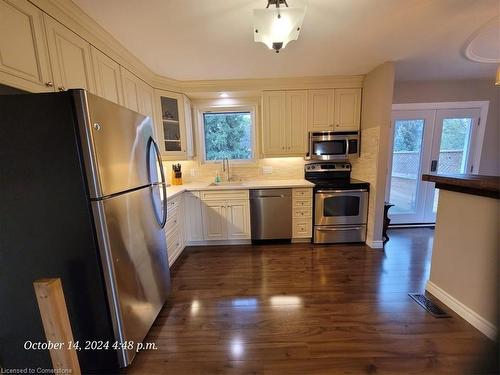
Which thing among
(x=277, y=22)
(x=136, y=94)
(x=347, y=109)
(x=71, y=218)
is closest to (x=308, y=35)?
(x=277, y=22)

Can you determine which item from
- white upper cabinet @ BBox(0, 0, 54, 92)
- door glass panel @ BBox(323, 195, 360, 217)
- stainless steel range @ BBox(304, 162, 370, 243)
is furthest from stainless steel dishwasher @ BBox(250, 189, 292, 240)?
white upper cabinet @ BBox(0, 0, 54, 92)

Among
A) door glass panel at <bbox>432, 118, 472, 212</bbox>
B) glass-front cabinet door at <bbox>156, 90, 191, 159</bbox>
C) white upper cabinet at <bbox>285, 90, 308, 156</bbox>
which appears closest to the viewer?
glass-front cabinet door at <bbox>156, 90, 191, 159</bbox>

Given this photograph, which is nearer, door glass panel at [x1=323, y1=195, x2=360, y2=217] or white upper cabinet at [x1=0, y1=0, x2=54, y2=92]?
white upper cabinet at [x1=0, y1=0, x2=54, y2=92]

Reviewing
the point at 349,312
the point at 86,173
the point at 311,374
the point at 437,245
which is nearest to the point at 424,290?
the point at 437,245

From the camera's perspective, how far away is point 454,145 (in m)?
3.40

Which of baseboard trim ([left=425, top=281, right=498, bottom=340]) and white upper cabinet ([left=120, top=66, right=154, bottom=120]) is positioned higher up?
white upper cabinet ([left=120, top=66, right=154, bottom=120])

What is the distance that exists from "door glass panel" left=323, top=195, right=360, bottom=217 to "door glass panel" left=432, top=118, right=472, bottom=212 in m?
1.71

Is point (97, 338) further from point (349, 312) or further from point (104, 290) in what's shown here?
point (349, 312)

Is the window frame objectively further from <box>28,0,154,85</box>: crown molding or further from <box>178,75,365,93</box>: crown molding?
<box>28,0,154,85</box>: crown molding

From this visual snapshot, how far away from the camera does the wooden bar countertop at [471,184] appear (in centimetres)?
139

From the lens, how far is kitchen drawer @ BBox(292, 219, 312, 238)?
302 cm

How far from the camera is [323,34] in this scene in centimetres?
185

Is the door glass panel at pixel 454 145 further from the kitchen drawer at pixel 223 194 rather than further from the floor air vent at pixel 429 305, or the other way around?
the kitchen drawer at pixel 223 194

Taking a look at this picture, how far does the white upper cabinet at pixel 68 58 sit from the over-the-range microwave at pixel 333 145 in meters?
2.66
